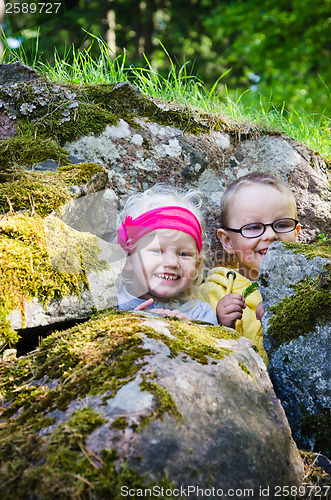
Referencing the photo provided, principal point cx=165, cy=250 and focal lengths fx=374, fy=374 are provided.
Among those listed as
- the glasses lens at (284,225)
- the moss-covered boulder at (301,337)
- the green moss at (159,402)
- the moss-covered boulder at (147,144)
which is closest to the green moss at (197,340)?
the green moss at (159,402)

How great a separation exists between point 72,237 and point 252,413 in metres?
1.63

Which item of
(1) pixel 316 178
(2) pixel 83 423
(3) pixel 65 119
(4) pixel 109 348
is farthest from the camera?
(1) pixel 316 178

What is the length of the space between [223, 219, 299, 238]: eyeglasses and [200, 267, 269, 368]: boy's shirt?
429 millimetres

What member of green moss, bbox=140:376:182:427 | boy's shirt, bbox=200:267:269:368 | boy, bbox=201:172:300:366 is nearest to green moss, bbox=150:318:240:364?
green moss, bbox=140:376:182:427

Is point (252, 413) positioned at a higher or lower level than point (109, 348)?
lower

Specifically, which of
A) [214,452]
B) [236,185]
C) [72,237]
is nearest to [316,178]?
[236,185]

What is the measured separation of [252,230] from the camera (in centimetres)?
382

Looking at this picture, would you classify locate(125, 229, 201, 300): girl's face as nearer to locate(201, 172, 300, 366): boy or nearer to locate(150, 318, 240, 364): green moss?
locate(201, 172, 300, 366): boy

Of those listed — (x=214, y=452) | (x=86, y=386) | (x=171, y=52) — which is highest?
(x=86, y=386)

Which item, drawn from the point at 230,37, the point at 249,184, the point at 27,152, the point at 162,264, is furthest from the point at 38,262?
the point at 230,37

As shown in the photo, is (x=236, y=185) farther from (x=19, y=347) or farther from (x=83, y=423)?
(x=83, y=423)

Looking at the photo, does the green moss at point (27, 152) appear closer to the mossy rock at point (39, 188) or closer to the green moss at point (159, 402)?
the mossy rock at point (39, 188)

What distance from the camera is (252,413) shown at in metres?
1.70

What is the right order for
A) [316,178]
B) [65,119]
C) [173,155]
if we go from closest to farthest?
[65,119] → [173,155] → [316,178]
